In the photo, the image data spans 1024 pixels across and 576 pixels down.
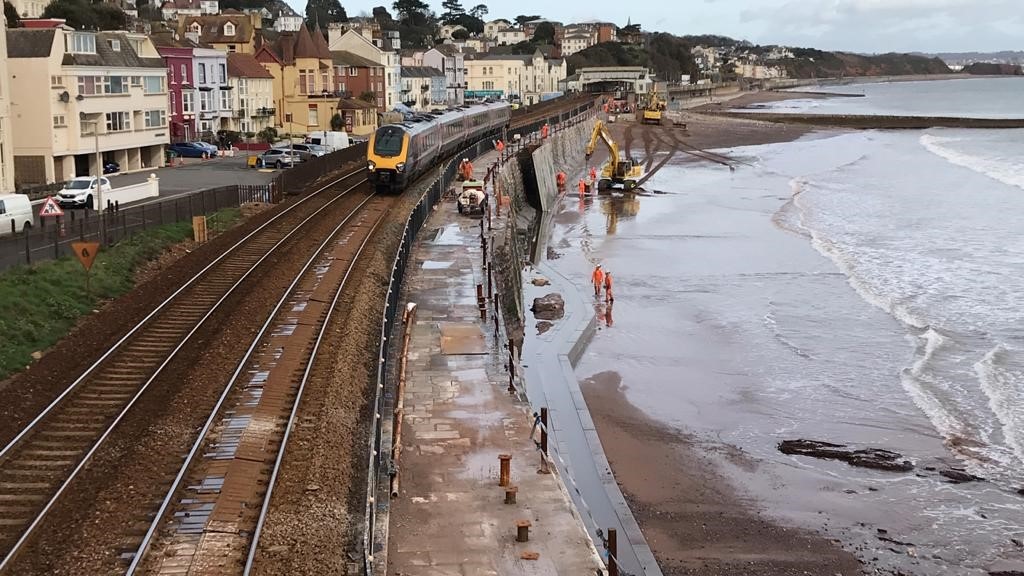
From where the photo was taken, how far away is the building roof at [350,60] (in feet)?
291

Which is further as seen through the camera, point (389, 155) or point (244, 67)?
point (244, 67)

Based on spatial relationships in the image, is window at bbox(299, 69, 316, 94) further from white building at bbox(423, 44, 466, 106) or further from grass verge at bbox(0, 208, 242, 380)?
grass verge at bbox(0, 208, 242, 380)

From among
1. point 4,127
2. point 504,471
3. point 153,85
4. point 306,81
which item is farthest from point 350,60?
point 504,471

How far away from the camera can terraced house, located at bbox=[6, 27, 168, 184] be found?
45.5m

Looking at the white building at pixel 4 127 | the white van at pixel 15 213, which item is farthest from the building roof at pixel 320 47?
the white van at pixel 15 213

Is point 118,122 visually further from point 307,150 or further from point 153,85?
point 307,150

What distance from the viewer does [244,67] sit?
72.5m

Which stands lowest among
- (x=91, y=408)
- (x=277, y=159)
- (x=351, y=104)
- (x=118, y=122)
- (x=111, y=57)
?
(x=91, y=408)

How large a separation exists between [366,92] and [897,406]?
242 feet

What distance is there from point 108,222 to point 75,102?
1792 centimetres

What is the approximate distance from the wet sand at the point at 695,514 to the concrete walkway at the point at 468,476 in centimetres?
229

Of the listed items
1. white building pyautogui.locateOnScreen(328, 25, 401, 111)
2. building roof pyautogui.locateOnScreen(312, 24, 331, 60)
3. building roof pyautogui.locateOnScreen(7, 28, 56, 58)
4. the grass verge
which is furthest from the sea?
white building pyautogui.locateOnScreen(328, 25, 401, 111)

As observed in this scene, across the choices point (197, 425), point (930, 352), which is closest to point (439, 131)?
point (930, 352)

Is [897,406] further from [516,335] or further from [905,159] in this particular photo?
[905,159]
